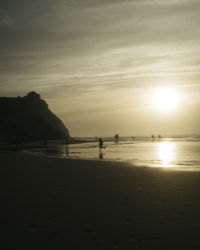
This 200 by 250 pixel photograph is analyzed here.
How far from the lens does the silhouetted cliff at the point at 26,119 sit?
93.2 m

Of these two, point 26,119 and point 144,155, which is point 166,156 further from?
point 26,119

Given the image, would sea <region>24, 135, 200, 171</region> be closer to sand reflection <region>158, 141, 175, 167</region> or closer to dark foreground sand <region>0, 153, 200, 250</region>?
sand reflection <region>158, 141, 175, 167</region>

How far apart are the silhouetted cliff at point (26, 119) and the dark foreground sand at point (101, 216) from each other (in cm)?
8454

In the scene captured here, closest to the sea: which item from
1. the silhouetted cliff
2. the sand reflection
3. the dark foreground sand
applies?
the sand reflection

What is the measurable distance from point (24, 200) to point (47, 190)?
149 cm

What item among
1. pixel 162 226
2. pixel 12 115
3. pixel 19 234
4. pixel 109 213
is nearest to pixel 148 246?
pixel 162 226

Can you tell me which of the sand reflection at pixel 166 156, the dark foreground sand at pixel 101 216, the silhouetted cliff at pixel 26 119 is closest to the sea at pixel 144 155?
the sand reflection at pixel 166 156

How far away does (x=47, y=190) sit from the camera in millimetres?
9297

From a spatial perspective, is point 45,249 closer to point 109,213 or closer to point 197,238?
point 109,213

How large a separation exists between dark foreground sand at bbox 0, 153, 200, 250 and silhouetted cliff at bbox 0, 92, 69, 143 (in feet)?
277

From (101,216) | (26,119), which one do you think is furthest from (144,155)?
(26,119)

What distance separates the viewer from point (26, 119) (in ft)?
348

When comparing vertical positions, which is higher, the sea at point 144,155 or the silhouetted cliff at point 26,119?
the silhouetted cliff at point 26,119

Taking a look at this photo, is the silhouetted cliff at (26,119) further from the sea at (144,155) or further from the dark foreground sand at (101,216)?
the dark foreground sand at (101,216)
